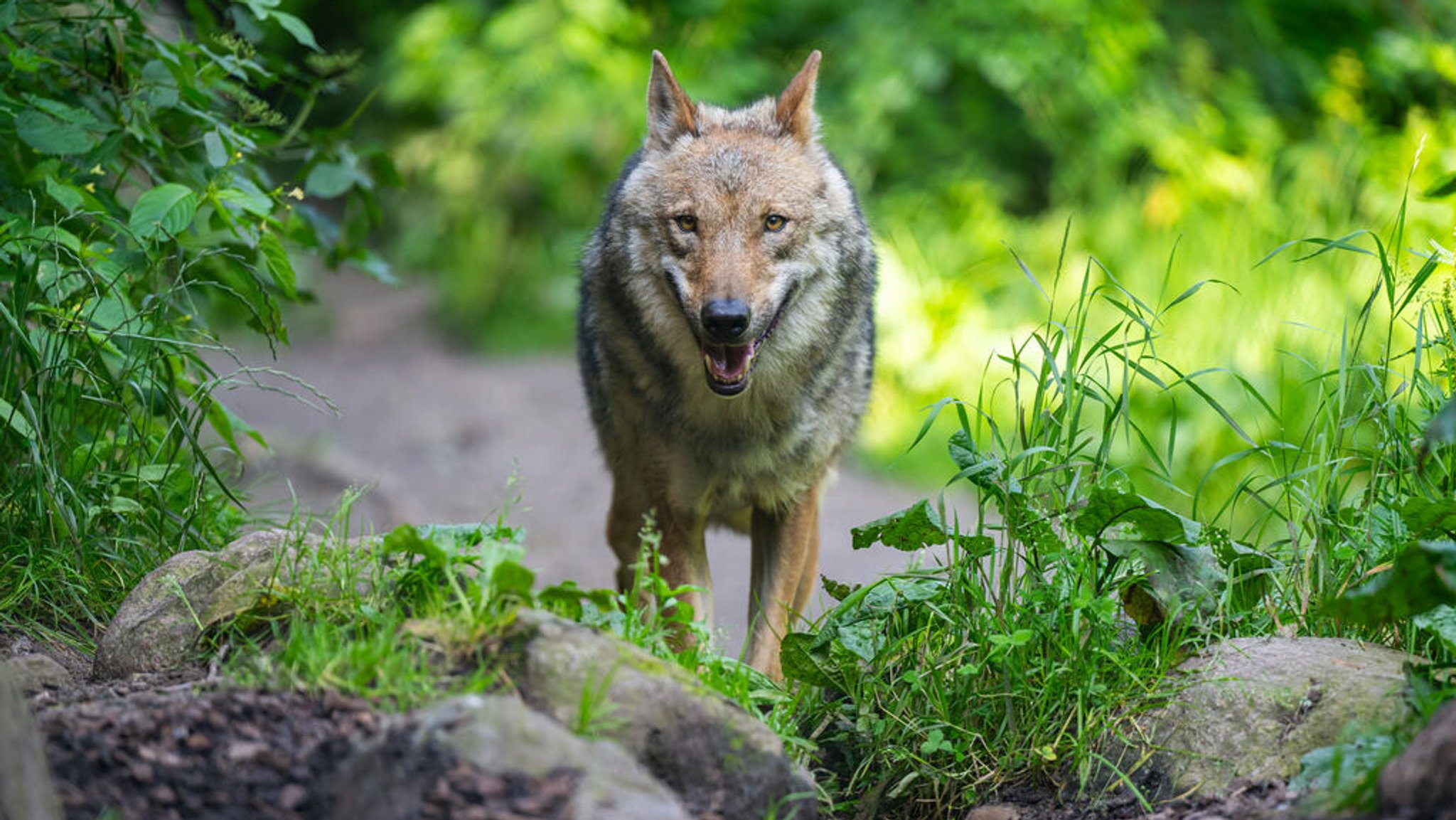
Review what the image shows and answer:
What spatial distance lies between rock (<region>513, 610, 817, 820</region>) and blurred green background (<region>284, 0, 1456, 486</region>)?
5.98 m

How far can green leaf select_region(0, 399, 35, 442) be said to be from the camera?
318 centimetres

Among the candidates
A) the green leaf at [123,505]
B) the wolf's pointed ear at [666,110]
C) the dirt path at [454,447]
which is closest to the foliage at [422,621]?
the green leaf at [123,505]

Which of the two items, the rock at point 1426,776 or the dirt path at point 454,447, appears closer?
the rock at point 1426,776

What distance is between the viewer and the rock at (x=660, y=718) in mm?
2473

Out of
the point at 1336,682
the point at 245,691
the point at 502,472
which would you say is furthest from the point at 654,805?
the point at 502,472

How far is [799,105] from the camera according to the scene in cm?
446

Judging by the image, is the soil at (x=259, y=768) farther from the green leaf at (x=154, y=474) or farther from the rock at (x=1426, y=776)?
the rock at (x=1426, y=776)

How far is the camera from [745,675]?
9.96 feet

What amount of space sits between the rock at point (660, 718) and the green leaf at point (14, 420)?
152 cm

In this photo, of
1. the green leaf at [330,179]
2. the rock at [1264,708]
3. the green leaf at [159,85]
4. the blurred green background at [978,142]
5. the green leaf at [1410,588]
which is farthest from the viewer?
the blurred green background at [978,142]

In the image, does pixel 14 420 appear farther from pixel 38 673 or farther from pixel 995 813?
pixel 995 813

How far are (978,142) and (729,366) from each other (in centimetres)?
867

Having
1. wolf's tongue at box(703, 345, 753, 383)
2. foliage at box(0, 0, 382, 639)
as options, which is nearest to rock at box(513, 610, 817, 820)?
foliage at box(0, 0, 382, 639)

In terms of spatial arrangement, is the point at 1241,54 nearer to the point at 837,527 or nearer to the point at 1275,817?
the point at 837,527
